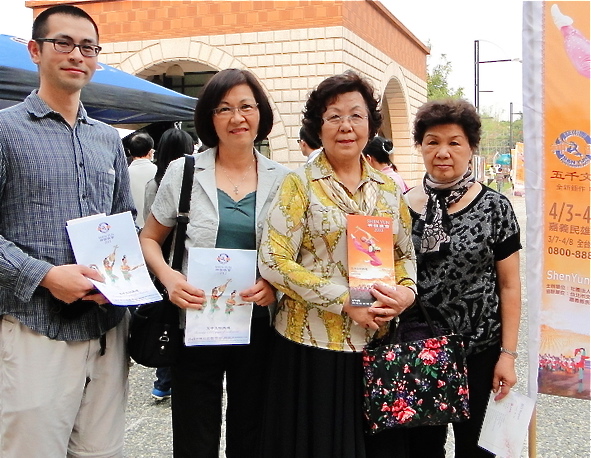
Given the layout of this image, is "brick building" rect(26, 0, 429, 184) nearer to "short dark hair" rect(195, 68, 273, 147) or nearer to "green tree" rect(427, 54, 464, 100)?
"short dark hair" rect(195, 68, 273, 147)

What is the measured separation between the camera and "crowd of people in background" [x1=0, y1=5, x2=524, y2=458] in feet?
6.02

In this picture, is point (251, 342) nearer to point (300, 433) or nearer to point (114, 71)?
point (300, 433)

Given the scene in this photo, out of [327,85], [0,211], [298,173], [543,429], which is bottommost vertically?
[543,429]

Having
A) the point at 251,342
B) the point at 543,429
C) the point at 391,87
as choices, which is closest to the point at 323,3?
the point at 391,87

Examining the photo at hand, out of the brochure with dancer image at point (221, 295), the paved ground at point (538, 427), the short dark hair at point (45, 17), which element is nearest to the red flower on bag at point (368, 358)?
the brochure with dancer image at point (221, 295)

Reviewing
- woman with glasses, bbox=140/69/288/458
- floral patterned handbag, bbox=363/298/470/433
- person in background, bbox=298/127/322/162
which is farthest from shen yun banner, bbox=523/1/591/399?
woman with glasses, bbox=140/69/288/458

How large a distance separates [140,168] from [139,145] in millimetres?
331

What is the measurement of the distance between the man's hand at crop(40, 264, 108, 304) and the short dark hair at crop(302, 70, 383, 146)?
969 millimetres

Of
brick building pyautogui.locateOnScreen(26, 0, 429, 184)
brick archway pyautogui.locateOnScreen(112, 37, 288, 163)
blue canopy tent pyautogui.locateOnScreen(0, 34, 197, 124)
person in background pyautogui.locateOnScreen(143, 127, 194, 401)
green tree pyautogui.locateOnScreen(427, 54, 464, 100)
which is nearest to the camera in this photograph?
blue canopy tent pyautogui.locateOnScreen(0, 34, 197, 124)

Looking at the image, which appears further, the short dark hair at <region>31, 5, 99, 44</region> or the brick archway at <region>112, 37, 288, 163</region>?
the brick archway at <region>112, 37, 288, 163</region>

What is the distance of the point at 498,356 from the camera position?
2.20m

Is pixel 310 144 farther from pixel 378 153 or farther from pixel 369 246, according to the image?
pixel 378 153

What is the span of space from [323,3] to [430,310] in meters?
9.11

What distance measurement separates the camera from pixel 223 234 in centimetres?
209
